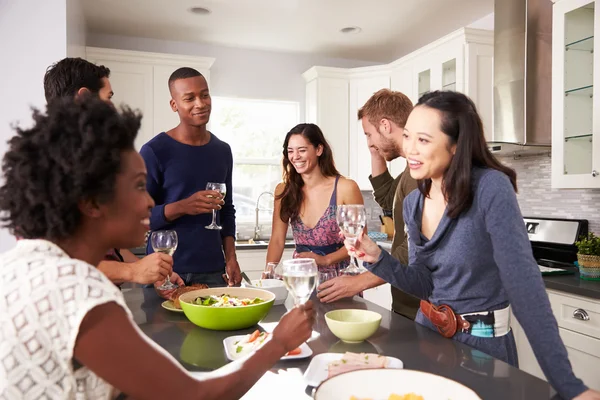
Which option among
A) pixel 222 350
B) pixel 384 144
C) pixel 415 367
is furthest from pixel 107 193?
pixel 384 144

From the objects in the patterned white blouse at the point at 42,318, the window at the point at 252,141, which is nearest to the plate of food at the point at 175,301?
the patterned white blouse at the point at 42,318

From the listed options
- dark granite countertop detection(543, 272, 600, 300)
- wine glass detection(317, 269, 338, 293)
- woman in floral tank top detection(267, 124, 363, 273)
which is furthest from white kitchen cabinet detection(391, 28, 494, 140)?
wine glass detection(317, 269, 338, 293)

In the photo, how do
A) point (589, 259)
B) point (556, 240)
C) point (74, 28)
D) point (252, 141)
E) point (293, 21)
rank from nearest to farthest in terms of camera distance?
point (589, 259), point (556, 240), point (74, 28), point (293, 21), point (252, 141)

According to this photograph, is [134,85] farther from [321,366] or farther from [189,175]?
[321,366]

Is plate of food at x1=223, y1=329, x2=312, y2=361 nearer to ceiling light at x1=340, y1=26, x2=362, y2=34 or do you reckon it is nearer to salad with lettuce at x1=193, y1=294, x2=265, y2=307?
salad with lettuce at x1=193, y1=294, x2=265, y2=307

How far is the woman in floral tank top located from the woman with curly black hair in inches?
68.1

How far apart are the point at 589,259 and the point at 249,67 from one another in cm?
370

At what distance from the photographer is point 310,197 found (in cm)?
264

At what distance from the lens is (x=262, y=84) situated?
5.13m

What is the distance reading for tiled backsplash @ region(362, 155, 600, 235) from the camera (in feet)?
9.96

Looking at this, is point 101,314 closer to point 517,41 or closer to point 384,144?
point 384,144

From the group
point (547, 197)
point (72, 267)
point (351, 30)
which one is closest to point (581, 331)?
point (547, 197)

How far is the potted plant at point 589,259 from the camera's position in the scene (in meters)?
2.56

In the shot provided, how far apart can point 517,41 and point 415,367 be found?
2.85m
